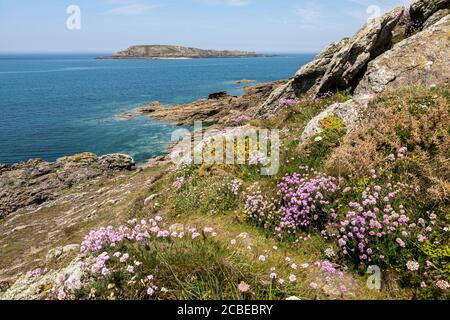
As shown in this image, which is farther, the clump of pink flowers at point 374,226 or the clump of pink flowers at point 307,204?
the clump of pink flowers at point 307,204

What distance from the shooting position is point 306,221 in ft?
22.1

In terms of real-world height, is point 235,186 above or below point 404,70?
below

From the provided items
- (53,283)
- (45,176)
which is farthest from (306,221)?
(45,176)

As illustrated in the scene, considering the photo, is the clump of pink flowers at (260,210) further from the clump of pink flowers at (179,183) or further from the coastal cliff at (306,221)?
the clump of pink flowers at (179,183)

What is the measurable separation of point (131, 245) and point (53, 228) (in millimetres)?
12246

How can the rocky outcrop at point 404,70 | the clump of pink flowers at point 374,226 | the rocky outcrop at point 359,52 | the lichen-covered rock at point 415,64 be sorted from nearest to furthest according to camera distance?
the clump of pink flowers at point 374,226
the rocky outcrop at point 404,70
the lichen-covered rock at point 415,64
the rocky outcrop at point 359,52

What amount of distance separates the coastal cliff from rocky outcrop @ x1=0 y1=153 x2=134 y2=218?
923cm

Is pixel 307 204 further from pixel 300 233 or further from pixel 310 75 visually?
pixel 310 75

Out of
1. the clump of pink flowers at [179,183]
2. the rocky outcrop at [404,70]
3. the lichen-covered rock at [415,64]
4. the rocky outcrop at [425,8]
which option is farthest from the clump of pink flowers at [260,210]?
the rocky outcrop at [425,8]

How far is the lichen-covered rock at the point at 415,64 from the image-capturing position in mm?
10984

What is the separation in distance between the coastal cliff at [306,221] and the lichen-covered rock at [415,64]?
5 cm

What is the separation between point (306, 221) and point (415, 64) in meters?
8.61
